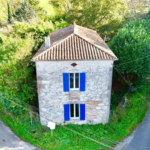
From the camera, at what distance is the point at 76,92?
1371 centimetres

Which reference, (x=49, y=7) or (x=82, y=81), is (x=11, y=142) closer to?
(x=82, y=81)

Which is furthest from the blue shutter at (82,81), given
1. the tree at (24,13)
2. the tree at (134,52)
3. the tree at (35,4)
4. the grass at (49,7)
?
the grass at (49,7)

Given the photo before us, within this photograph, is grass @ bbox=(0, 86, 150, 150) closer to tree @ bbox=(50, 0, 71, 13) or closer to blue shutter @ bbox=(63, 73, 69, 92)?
blue shutter @ bbox=(63, 73, 69, 92)

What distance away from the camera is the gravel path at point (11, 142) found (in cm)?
1326

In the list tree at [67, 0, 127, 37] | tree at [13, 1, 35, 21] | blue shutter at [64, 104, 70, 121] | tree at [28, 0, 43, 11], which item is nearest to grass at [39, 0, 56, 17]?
tree at [28, 0, 43, 11]

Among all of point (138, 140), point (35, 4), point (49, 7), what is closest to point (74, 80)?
point (138, 140)

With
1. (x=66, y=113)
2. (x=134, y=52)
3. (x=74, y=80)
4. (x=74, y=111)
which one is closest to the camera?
(x=74, y=80)

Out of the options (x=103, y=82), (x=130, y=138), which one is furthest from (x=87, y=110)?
(x=130, y=138)

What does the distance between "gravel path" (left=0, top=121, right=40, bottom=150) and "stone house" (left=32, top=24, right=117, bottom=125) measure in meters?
2.51

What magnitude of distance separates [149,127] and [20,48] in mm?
15084

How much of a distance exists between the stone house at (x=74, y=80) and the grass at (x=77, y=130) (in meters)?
0.83

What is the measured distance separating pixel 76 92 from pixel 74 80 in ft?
3.54

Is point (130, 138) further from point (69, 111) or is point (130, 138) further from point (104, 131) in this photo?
point (69, 111)

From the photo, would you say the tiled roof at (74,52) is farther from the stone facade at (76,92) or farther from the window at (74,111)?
the window at (74,111)
